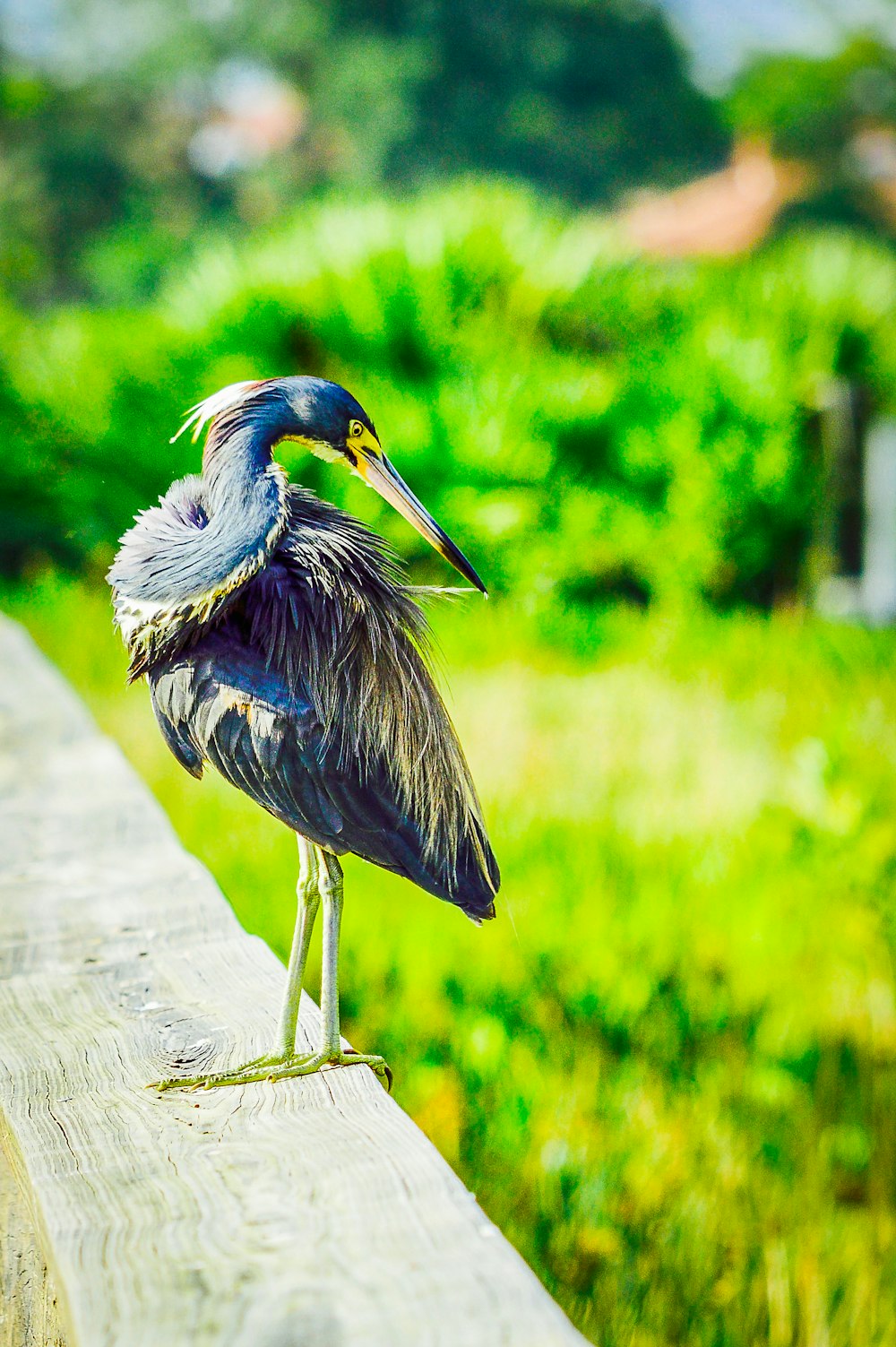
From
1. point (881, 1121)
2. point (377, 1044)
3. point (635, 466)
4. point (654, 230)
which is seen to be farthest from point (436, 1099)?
point (654, 230)

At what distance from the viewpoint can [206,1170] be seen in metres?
1.13

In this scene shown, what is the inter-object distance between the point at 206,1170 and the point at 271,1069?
0.39 feet

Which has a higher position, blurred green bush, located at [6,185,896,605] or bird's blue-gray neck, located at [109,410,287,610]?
blurred green bush, located at [6,185,896,605]

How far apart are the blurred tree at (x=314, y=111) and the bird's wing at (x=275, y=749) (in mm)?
Result: 17671

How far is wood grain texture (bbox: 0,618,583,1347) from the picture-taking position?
0.95 meters

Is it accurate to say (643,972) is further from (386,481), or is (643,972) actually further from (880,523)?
(880,523)

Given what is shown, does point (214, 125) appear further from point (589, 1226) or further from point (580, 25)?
point (589, 1226)

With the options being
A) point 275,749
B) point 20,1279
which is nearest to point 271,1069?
point 275,749

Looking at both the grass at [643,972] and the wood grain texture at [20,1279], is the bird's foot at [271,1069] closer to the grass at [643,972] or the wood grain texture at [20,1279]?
the wood grain texture at [20,1279]

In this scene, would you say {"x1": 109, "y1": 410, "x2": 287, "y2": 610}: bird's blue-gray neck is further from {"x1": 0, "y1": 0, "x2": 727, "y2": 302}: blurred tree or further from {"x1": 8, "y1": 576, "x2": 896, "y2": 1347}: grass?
{"x1": 0, "y1": 0, "x2": 727, "y2": 302}: blurred tree

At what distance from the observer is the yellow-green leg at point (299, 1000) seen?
1168 mm

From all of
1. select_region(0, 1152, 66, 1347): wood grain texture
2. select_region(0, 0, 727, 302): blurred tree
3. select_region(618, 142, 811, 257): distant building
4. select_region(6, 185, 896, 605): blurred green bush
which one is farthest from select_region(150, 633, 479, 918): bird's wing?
select_region(618, 142, 811, 257): distant building

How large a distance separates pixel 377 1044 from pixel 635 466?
3672 millimetres

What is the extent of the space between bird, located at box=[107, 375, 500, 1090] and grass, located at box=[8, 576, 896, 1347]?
4.5 inches
